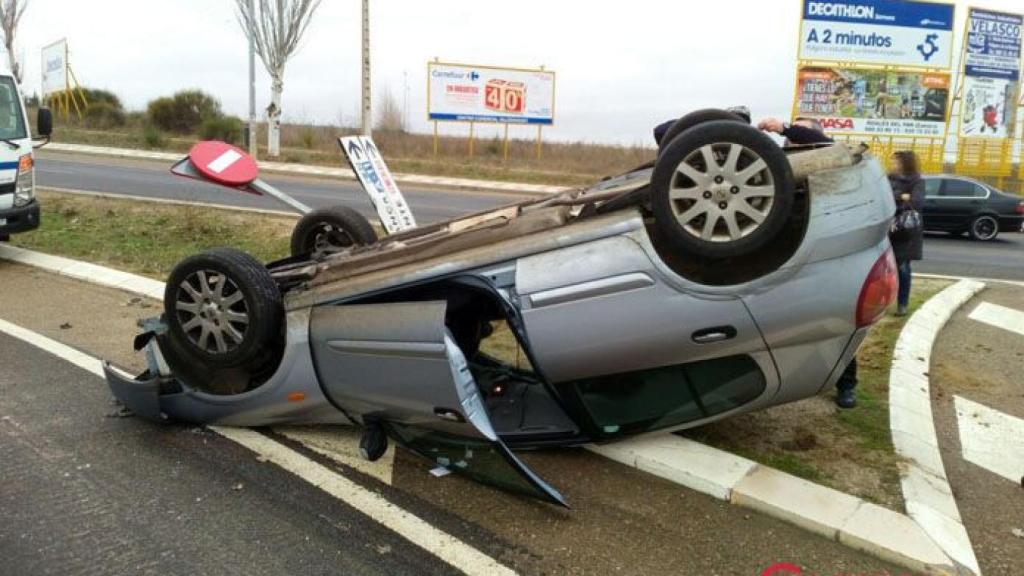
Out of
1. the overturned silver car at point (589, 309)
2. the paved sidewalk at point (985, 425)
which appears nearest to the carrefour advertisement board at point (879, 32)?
the paved sidewalk at point (985, 425)

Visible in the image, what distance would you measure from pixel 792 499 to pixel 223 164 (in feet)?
13.2

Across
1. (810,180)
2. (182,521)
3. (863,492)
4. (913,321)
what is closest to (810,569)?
(863,492)

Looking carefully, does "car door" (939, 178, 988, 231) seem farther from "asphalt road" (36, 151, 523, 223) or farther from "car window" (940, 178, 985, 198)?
"asphalt road" (36, 151, 523, 223)

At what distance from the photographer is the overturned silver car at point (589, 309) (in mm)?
3277

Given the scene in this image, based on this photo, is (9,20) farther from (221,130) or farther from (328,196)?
(328,196)

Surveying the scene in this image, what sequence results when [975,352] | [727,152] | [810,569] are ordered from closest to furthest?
1. [810,569]
2. [727,152]
3. [975,352]

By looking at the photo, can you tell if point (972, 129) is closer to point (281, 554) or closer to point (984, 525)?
point (984, 525)

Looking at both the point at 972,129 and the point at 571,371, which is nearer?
the point at 571,371

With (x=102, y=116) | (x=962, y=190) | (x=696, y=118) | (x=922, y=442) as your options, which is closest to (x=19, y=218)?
(x=696, y=118)

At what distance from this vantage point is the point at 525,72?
3541 cm

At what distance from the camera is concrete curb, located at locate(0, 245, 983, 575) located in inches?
125

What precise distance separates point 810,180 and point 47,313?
6443 mm

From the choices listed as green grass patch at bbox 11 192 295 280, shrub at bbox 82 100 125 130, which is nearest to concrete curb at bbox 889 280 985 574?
green grass patch at bbox 11 192 295 280

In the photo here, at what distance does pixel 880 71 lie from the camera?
28.5m
